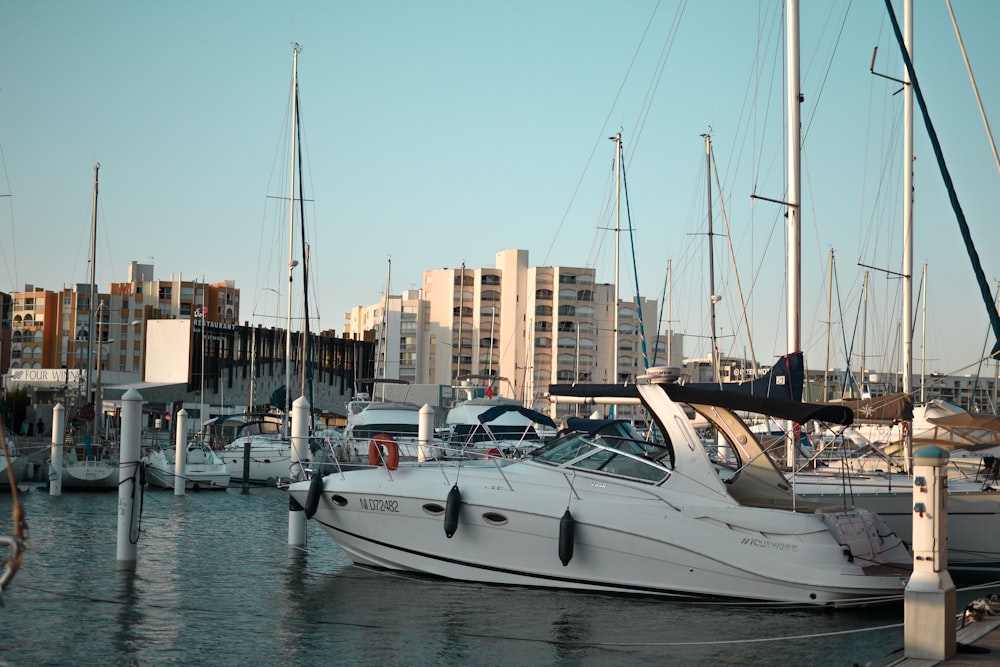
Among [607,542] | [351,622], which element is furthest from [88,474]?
[607,542]

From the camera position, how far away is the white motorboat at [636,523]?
43.8 ft

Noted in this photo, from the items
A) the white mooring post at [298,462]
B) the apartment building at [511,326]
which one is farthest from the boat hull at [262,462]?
the apartment building at [511,326]

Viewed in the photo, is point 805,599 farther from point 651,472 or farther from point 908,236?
point 908,236

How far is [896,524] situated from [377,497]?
787cm

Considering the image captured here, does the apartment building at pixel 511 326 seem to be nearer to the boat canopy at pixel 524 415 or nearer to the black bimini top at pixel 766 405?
the boat canopy at pixel 524 415

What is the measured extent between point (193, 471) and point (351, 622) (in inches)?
765

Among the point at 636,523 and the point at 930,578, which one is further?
the point at 636,523

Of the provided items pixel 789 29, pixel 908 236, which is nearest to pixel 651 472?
pixel 789 29

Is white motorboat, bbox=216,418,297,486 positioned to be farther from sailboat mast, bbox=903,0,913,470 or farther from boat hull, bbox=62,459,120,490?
sailboat mast, bbox=903,0,913,470

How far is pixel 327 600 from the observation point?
13789 millimetres

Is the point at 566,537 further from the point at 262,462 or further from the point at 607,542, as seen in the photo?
the point at 262,462

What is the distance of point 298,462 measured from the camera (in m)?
16.9

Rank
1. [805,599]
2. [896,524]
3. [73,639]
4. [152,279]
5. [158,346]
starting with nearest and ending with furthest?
1. [73,639]
2. [805,599]
3. [896,524]
4. [158,346]
5. [152,279]

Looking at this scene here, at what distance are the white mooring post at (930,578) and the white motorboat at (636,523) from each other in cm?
371
